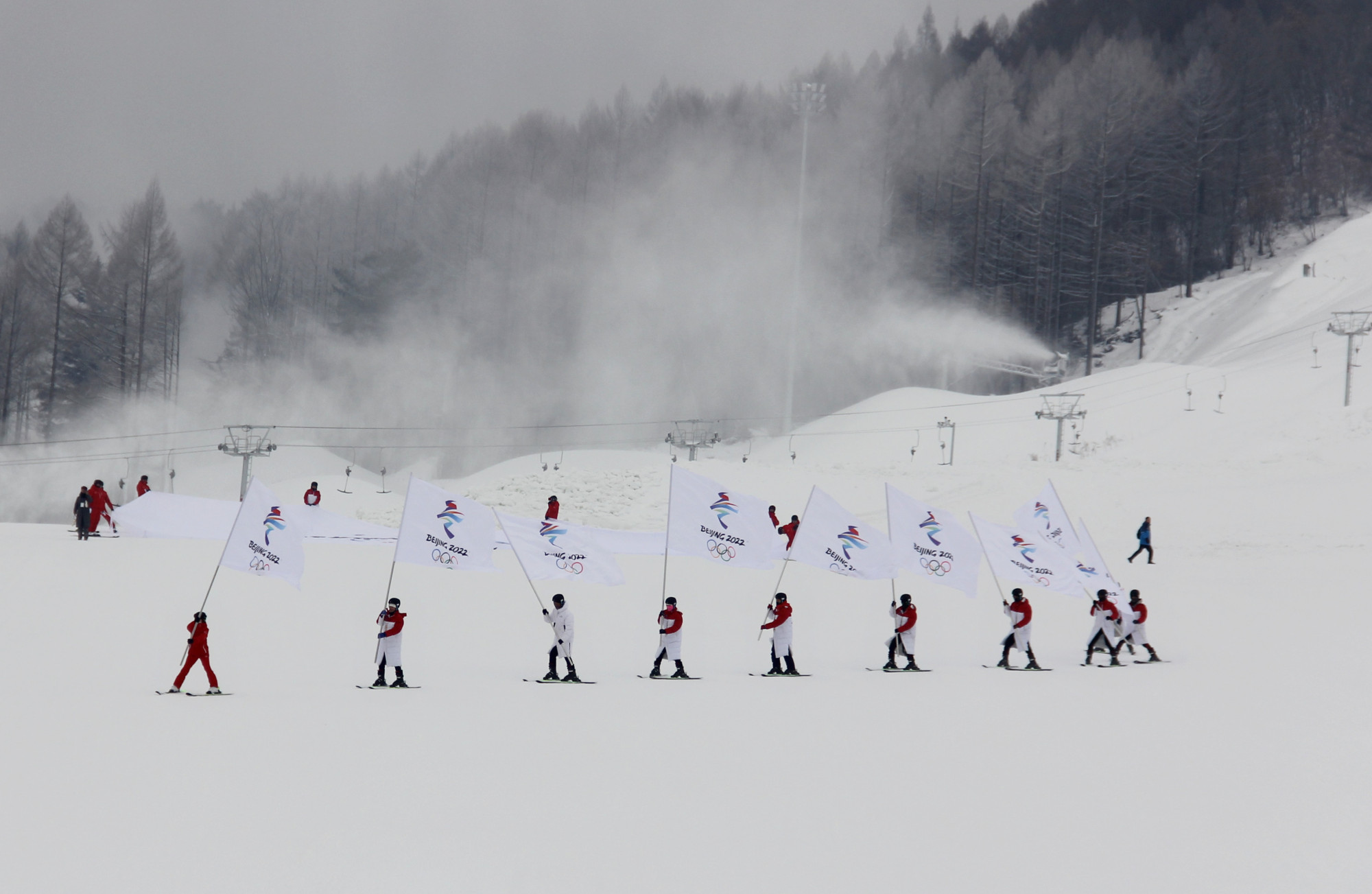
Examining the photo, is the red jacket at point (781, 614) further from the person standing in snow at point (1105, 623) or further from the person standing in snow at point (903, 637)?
the person standing in snow at point (1105, 623)

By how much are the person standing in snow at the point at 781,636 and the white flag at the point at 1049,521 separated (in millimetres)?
4146

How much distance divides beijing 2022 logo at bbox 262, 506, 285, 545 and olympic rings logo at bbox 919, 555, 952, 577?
7974 mm

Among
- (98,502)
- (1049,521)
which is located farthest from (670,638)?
(98,502)

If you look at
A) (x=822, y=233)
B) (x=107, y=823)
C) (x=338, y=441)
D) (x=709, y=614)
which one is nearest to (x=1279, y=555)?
(x=709, y=614)

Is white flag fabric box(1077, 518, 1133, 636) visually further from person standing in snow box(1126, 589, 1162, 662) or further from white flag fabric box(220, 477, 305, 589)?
white flag fabric box(220, 477, 305, 589)

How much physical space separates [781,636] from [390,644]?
4.67 meters

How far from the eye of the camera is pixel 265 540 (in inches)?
472

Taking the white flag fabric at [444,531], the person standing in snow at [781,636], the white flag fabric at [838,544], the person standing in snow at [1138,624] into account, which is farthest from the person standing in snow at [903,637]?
the white flag fabric at [444,531]

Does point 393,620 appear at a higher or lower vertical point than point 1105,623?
higher

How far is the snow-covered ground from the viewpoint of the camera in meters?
6.77

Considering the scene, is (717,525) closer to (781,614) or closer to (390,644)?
(781,614)

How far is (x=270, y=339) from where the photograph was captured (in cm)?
6594

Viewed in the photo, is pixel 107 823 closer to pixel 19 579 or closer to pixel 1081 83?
pixel 19 579

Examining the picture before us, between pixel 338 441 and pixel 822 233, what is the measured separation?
29443mm
